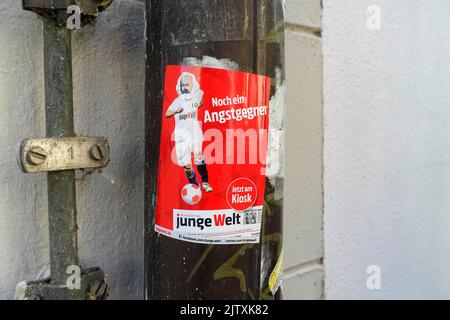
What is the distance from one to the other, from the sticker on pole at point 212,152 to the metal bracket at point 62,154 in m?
0.16

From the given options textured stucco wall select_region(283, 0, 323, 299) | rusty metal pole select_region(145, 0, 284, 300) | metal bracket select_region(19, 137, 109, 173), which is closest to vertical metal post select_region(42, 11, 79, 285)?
metal bracket select_region(19, 137, 109, 173)

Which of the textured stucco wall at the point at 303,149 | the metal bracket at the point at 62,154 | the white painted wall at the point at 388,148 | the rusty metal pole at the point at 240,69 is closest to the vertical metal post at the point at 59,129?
the metal bracket at the point at 62,154

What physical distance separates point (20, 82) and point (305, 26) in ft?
3.32

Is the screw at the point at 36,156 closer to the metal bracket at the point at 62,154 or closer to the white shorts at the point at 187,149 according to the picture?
the metal bracket at the point at 62,154

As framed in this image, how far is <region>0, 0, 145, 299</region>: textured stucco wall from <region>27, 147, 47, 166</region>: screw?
0.12 metres

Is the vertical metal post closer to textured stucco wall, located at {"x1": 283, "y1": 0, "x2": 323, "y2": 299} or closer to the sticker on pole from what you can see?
the sticker on pole

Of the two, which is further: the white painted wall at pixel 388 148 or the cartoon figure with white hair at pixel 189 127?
the white painted wall at pixel 388 148

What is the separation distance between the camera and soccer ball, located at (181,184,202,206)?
973 millimetres

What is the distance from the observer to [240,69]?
96cm

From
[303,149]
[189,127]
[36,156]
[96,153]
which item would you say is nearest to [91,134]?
[96,153]

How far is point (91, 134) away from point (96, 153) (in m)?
0.11

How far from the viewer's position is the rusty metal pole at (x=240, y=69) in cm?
96

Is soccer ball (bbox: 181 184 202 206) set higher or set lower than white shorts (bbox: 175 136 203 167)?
lower

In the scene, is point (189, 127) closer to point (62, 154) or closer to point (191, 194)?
point (191, 194)
